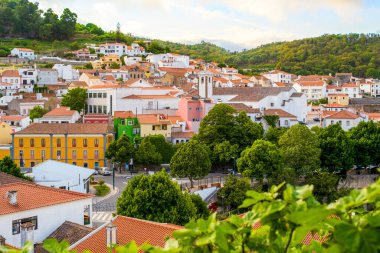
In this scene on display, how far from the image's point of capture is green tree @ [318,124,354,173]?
3291cm

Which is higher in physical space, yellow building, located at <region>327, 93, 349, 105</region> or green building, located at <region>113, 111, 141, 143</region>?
yellow building, located at <region>327, 93, 349, 105</region>

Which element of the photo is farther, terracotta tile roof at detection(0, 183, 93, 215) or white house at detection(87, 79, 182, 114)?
white house at detection(87, 79, 182, 114)

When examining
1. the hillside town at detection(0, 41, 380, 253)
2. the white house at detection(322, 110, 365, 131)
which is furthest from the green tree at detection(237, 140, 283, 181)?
the white house at detection(322, 110, 365, 131)

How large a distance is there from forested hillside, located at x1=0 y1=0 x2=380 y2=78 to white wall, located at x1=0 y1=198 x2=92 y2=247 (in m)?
64.8

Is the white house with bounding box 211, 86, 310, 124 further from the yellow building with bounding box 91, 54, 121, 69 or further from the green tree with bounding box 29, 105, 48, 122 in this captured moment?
the yellow building with bounding box 91, 54, 121, 69

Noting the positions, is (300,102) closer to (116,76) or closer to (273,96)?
(273,96)

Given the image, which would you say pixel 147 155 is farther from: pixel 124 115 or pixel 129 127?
pixel 124 115

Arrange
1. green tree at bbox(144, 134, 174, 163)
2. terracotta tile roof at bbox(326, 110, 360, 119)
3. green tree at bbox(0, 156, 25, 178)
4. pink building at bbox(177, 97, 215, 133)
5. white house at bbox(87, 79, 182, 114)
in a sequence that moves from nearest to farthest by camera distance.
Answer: green tree at bbox(0, 156, 25, 178) → green tree at bbox(144, 134, 174, 163) → pink building at bbox(177, 97, 215, 133) → terracotta tile roof at bbox(326, 110, 360, 119) → white house at bbox(87, 79, 182, 114)

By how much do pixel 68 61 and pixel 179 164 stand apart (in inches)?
2003

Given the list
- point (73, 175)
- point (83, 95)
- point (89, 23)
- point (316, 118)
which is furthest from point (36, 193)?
point (89, 23)

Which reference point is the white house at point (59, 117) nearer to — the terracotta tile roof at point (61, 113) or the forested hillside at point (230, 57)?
the terracotta tile roof at point (61, 113)

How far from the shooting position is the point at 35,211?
15.3 metres

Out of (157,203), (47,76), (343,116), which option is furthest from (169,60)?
(157,203)

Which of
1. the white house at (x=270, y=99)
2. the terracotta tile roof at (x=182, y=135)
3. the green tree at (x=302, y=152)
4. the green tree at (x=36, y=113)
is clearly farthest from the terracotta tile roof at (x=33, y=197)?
the white house at (x=270, y=99)
